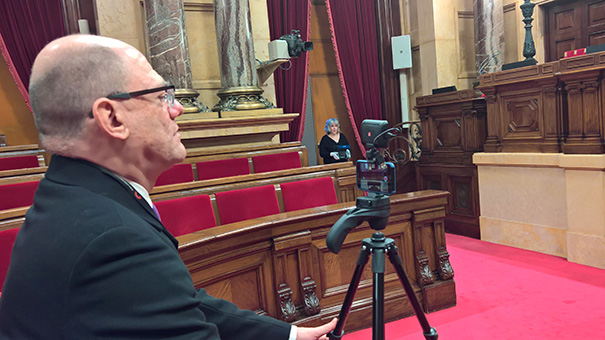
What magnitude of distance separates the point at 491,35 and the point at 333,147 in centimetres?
265

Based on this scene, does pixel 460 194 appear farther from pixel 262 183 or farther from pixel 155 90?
pixel 155 90

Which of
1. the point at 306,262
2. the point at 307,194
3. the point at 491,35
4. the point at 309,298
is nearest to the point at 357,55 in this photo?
the point at 491,35

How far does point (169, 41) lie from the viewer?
15.7 feet

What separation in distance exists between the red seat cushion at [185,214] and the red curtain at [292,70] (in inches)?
148

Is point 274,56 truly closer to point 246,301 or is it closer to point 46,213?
point 246,301

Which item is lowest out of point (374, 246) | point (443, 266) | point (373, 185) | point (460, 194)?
point (443, 266)

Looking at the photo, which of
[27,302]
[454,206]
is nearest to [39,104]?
[27,302]

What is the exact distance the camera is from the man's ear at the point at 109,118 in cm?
69

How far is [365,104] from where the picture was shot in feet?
22.8

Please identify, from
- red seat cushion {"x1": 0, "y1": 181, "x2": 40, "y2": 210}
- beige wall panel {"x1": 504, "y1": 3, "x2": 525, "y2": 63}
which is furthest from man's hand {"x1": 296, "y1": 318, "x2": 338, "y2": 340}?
beige wall panel {"x1": 504, "y1": 3, "x2": 525, "y2": 63}

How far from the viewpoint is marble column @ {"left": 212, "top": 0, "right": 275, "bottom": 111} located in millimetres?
5094

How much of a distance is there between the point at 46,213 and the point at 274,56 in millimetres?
5224

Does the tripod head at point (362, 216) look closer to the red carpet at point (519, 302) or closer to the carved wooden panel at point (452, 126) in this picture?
the red carpet at point (519, 302)

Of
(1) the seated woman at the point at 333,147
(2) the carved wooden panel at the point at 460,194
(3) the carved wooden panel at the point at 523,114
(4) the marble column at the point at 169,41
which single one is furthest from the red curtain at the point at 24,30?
(3) the carved wooden panel at the point at 523,114
